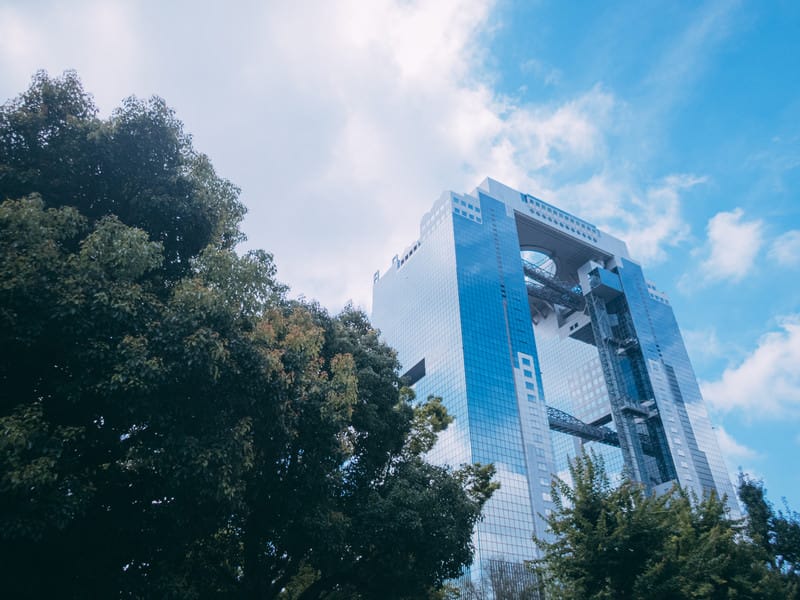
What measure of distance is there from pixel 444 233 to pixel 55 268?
2646 inches

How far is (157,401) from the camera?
8.00m

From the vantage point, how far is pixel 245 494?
34.0 ft

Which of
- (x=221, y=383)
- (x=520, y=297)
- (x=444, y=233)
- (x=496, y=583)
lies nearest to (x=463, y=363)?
(x=520, y=297)

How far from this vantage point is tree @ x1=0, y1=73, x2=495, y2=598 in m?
7.54

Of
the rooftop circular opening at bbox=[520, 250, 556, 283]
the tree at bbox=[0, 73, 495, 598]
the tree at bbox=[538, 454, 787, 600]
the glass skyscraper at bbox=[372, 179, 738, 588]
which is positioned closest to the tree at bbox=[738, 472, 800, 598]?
the tree at bbox=[538, 454, 787, 600]

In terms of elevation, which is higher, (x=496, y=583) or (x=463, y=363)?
(x=463, y=363)

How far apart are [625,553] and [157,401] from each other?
10.2 meters

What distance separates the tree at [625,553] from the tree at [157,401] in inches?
94.7

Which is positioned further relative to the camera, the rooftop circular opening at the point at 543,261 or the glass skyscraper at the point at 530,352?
the rooftop circular opening at the point at 543,261

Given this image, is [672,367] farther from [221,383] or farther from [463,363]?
[221,383]

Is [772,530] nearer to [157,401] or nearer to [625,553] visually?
[625,553]

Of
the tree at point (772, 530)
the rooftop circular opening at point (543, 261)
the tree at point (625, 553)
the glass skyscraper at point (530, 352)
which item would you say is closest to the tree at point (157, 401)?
the tree at point (625, 553)

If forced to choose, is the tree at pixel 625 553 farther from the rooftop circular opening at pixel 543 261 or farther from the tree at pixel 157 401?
the rooftop circular opening at pixel 543 261

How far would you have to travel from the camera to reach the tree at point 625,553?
11.3 m
